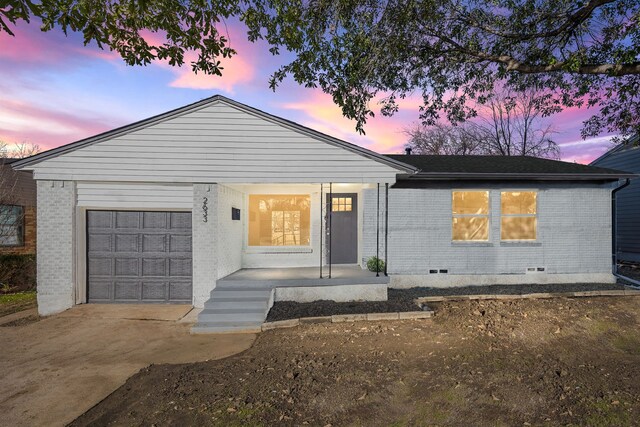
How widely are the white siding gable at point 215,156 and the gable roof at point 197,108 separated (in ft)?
0.20

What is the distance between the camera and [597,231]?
36.6 feet

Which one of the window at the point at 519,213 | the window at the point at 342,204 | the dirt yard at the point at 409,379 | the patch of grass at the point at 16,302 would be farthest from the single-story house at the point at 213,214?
the dirt yard at the point at 409,379

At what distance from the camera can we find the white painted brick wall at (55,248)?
853 centimetres

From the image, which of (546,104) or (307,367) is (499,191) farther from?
(307,367)

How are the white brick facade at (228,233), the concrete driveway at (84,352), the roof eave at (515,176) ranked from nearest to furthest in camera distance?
1. the concrete driveway at (84,352)
2. the white brick facade at (228,233)
3. the roof eave at (515,176)

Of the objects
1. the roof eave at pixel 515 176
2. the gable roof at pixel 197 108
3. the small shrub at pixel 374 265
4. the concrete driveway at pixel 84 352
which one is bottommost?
the concrete driveway at pixel 84 352

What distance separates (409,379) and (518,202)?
8801 millimetres

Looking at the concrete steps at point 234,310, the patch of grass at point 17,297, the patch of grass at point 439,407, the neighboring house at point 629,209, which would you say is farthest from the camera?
the neighboring house at point 629,209

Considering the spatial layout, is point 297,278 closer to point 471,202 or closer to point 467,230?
point 467,230

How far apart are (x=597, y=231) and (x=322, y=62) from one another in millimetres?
10492

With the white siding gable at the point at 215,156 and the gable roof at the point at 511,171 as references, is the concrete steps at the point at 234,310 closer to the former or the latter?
the white siding gable at the point at 215,156

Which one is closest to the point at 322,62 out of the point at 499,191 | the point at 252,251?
the point at 252,251

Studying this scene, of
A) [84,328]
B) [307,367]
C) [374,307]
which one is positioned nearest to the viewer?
[307,367]

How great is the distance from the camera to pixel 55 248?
8.59 m
